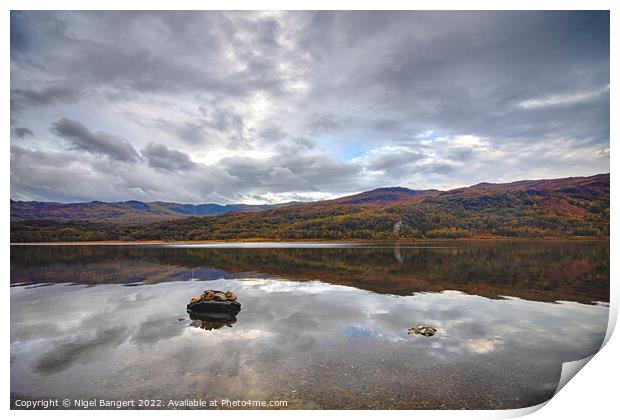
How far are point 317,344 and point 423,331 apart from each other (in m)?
3.13

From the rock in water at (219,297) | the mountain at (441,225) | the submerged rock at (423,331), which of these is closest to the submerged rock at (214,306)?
the rock in water at (219,297)

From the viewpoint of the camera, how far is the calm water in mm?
5836

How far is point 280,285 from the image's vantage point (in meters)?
16.5

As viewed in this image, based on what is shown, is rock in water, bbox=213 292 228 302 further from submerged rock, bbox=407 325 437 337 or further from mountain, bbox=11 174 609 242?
mountain, bbox=11 174 609 242

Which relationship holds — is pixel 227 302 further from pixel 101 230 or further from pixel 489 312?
pixel 101 230

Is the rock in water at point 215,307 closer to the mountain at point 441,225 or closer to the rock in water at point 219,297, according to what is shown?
the rock in water at point 219,297

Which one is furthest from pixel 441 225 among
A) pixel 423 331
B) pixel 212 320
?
pixel 212 320

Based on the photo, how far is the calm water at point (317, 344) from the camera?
5836 millimetres

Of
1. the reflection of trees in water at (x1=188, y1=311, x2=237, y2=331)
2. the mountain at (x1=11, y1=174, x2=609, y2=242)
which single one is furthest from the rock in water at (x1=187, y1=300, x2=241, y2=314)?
the mountain at (x1=11, y1=174, x2=609, y2=242)

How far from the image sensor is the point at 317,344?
7.93m

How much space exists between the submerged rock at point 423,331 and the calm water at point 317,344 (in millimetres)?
193

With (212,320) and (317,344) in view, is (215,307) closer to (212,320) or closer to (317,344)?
(212,320)

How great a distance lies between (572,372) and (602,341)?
2931 millimetres

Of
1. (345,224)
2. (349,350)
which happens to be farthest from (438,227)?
(349,350)
